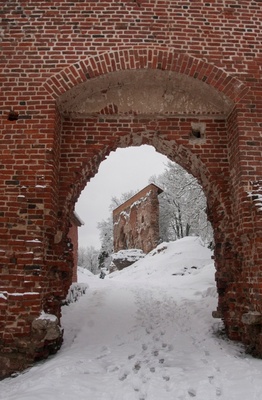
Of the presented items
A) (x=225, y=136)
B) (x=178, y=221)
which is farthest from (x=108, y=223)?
(x=225, y=136)

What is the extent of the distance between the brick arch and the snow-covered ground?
3.89m

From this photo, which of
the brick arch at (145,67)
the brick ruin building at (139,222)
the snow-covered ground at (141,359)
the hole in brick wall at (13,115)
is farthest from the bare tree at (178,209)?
the hole in brick wall at (13,115)

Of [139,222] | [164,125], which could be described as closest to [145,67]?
[164,125]

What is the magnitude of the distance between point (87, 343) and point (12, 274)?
5.19ft

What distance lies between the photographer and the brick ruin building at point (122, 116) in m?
5.07

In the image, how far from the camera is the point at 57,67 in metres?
5.61

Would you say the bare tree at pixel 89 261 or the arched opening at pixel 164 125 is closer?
the arched opening at pixel 164 125

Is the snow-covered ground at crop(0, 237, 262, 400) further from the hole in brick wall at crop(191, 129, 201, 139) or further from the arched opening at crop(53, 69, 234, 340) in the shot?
the hole in brick wall at crop(191, 129, 201, 139)

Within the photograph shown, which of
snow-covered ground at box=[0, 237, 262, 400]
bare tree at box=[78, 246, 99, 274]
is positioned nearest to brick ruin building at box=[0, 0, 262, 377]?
snow-covered ground at box=[0, 237, 262, 400]

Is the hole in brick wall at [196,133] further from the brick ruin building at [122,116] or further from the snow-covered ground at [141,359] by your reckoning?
the snow-covered ground at [141,359]

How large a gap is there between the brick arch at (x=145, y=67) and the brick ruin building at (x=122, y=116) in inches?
0.7

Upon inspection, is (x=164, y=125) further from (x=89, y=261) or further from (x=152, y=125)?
(x=89, y=261)

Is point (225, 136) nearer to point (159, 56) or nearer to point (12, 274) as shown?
point (159, 56)

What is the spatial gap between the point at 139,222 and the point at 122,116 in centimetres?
2366
